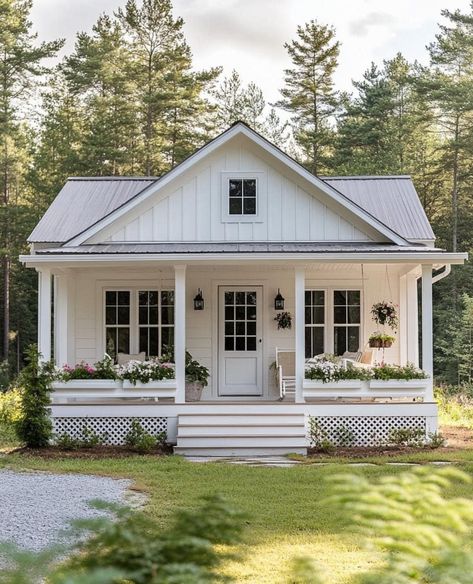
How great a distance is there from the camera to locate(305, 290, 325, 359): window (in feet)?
49.3

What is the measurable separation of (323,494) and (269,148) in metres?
6.79

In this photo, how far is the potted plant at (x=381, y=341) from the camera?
13.6m

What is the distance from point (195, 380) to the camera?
13.8 meters

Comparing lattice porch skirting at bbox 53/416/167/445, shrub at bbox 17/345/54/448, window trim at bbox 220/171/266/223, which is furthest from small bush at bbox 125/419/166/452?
window trim at bbox 220/171/266/223

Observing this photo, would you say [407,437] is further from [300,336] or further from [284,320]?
[284,320]

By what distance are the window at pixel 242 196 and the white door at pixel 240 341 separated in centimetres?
165

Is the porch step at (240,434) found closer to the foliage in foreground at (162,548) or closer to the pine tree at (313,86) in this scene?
the foliage in foreground at (162,548)

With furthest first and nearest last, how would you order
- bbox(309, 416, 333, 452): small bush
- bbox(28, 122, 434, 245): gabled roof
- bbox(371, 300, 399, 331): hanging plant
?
bbox(371, 300, 399, 331): hanging plant
bbox(28, 122, 434, 245): gabled roof
bbox(309, 416, 333, 452): small bush

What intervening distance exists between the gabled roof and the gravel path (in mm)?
4961

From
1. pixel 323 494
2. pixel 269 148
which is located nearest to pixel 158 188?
pixel 269 148

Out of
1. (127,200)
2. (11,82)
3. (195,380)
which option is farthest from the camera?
(11,82)

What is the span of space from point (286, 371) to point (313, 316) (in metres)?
1.24

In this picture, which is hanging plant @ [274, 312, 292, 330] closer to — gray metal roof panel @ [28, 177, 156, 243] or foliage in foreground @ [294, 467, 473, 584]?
gray metal roof panel @ [28, 177, 156, 243]

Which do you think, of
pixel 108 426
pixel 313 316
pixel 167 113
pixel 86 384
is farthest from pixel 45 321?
pixel 167 113
